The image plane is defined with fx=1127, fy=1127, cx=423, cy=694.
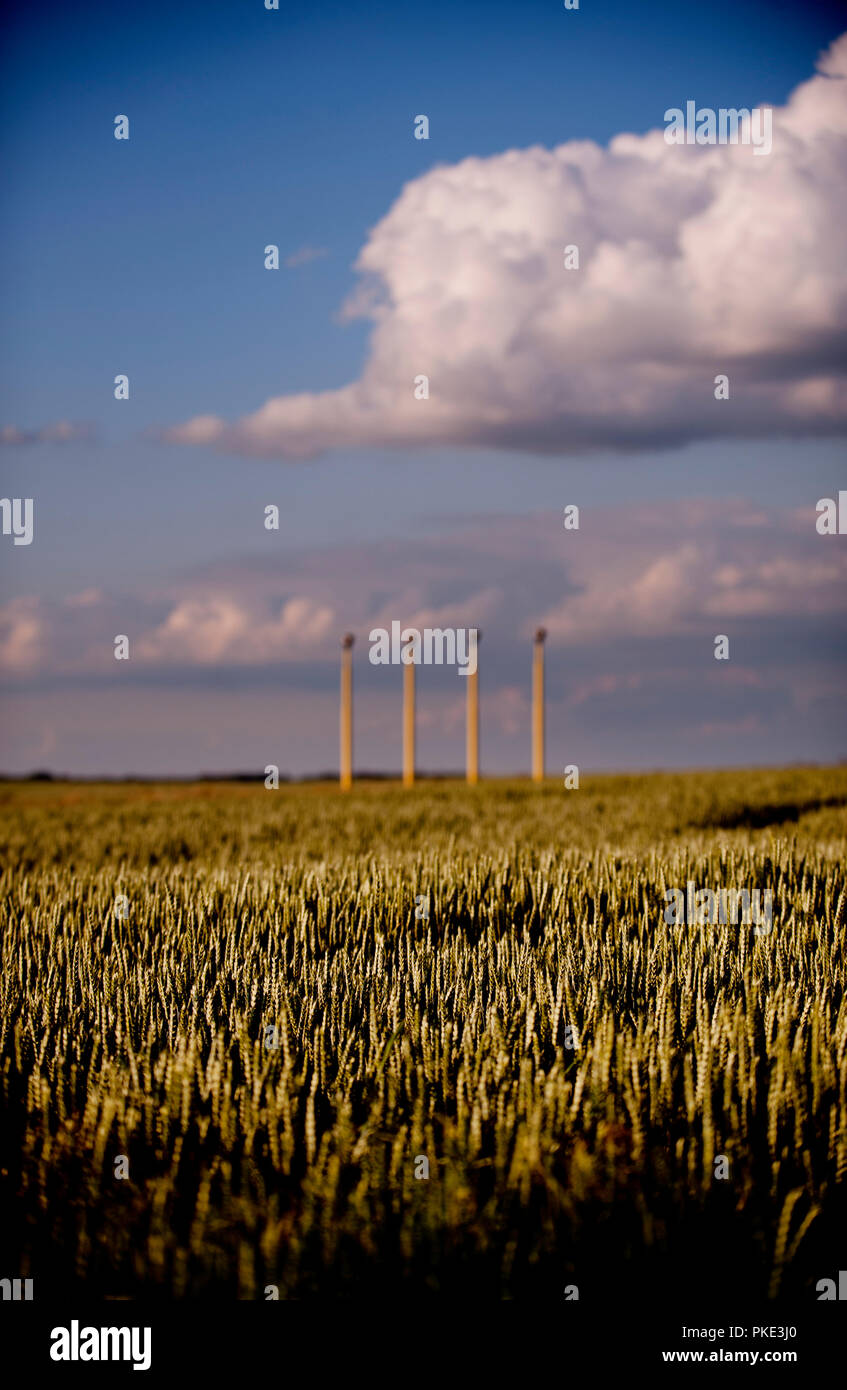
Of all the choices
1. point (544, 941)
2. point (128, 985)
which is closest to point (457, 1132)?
point (128, 985)

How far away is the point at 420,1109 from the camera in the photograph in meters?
3.54

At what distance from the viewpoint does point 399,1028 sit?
13.8 ft

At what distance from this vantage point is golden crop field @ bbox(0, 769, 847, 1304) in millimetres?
3002

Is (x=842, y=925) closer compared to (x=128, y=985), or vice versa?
(x=128, y=985)

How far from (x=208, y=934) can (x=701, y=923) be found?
2.72 meters

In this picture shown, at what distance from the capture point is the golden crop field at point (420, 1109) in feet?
9.85

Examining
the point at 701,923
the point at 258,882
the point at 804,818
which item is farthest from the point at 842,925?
the point at 804,818
